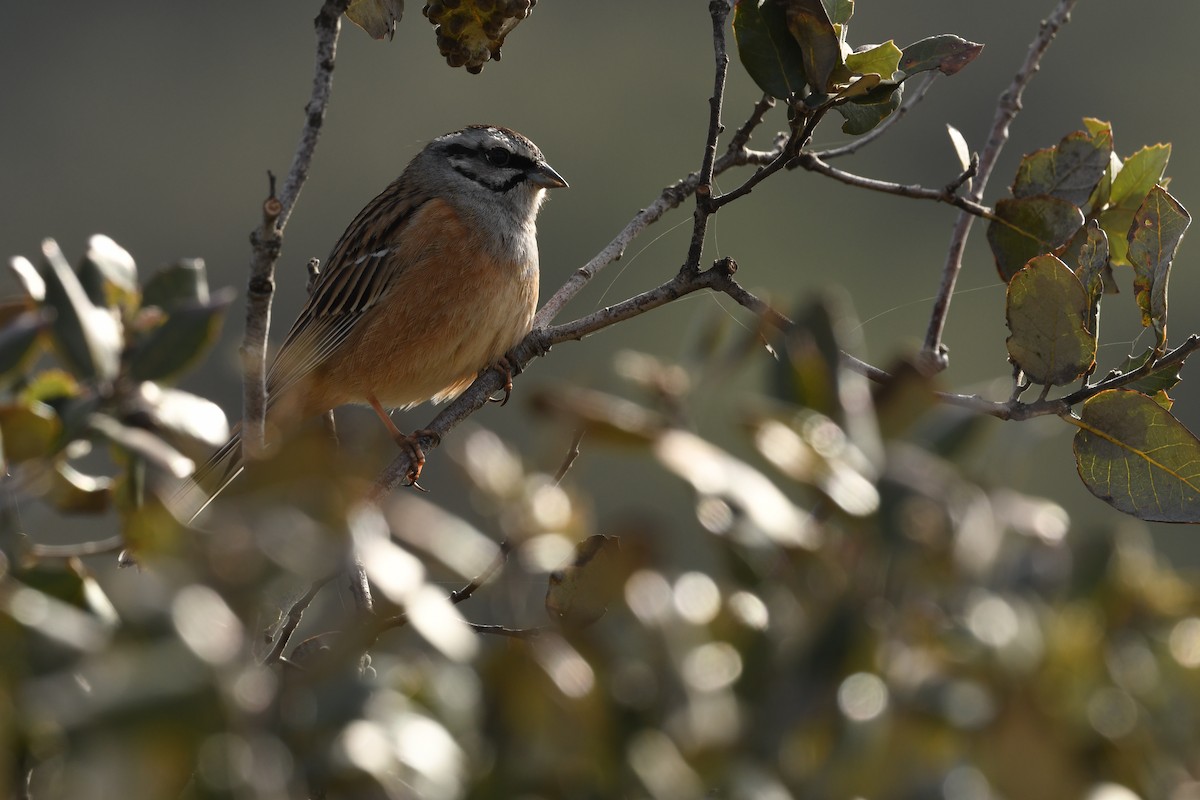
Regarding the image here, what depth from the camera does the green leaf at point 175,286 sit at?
1.58 meters

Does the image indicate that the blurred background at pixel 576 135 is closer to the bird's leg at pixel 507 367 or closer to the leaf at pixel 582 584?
→ the bird's leg at pixel 507 367

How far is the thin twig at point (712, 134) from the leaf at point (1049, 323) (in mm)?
741

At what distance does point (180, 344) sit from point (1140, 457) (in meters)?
1.39

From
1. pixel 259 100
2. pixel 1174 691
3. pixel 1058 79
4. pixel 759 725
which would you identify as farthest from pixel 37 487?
pixel 259 100

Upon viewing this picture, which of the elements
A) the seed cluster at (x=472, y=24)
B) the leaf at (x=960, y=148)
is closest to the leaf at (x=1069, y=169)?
the leaf at (x=960, y=148)

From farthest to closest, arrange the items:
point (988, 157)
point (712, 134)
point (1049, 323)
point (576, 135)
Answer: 1. point (576, 135)
2. point (988, 157)
3. point (712, 134)
4. point (1049, 323)

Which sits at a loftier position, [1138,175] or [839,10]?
[839,10]

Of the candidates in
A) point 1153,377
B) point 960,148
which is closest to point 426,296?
point 960,148

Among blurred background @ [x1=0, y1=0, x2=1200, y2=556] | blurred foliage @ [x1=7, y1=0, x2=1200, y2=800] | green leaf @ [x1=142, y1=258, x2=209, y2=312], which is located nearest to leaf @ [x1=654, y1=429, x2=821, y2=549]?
blurred foliage @ [x1=7, y1=0, x2=1200, y2=800]

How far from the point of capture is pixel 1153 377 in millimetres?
2486

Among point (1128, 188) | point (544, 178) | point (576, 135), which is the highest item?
point (1128, 188)

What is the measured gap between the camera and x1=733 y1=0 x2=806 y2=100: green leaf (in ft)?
8.16

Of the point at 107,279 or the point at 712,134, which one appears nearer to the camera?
the point at 107,279

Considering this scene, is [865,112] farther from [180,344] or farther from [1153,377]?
[180,344]
